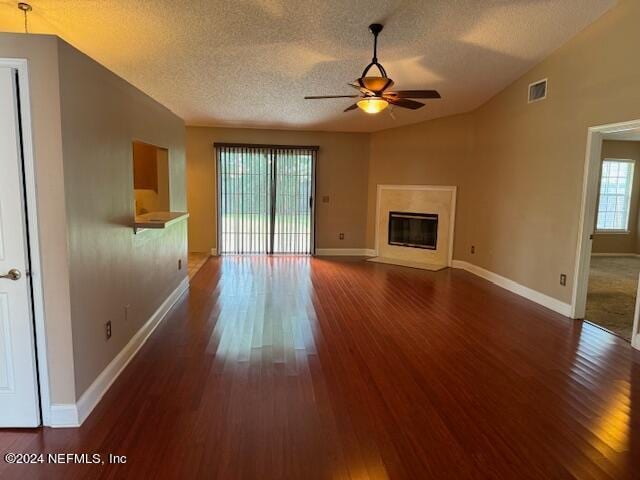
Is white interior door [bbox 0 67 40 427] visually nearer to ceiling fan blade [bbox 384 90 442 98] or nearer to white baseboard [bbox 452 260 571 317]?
ceiling fan blade [bbox 384 90 442 98]

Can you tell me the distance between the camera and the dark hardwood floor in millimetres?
2062

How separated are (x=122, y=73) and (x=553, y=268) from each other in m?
5.70

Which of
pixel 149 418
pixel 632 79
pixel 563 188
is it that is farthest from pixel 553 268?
A: pixel 149 418

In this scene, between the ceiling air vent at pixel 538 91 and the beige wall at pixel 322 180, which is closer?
the ceiling air vent at pixel 538 91

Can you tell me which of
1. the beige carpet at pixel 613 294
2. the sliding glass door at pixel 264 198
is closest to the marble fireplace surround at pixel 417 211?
the sliding glass door at pixel 264 198

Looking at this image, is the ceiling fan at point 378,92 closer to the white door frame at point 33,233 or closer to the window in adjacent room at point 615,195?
the white door frame at point 33,233

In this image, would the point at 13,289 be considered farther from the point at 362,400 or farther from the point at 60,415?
the point at 362,400

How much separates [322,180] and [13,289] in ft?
20.7

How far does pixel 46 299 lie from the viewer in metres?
2.23

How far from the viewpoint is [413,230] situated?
25.2 feet

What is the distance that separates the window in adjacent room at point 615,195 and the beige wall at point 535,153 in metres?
3.71

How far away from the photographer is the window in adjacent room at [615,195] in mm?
8312

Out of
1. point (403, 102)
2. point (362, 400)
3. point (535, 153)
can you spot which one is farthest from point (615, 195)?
point (362, 400)

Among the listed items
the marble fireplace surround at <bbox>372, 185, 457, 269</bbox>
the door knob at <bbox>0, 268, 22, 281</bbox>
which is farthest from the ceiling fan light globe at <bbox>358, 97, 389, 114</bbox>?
the marble fireplace surround at <bbox>372, 185, 457, 269</bbox>
